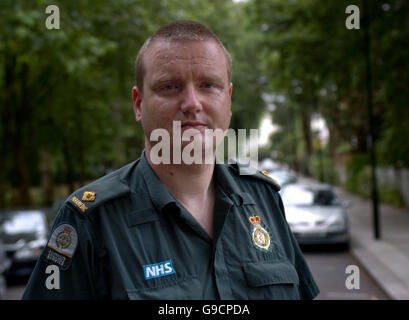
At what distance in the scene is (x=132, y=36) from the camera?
1234 centimetres

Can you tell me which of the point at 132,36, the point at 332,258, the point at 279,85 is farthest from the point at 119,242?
the point at 279,85

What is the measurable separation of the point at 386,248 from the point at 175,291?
10819mm

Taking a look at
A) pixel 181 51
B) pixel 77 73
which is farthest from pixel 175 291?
pixel 77 73

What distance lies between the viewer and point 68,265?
65.0 inches

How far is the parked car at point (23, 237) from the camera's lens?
10227 mm

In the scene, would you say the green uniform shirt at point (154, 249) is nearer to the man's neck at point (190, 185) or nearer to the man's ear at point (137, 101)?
the man's neck at point (190, 185)

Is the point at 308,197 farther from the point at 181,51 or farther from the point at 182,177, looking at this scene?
the point at 181,51

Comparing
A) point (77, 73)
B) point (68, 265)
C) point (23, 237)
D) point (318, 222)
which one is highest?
point (77, 73)

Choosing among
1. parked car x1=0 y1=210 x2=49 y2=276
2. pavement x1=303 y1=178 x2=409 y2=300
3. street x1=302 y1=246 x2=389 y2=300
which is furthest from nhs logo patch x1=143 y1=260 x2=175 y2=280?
parked car x1=0 y1=210 x2=49 y2=276

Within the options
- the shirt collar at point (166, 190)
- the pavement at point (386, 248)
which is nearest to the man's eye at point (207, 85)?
the shirt collar at point (166, 190)

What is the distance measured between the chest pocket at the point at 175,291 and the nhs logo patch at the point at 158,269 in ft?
0.13

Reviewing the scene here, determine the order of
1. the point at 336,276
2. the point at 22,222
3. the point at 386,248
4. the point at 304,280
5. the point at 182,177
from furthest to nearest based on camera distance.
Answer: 1. the point at 386,248
2. the point at 22,222
3. the point at 336,276
4. the point at 304,280
5. the point at 182,177

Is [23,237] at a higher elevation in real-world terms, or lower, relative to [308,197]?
lower

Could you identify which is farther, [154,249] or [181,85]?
[181,85]
